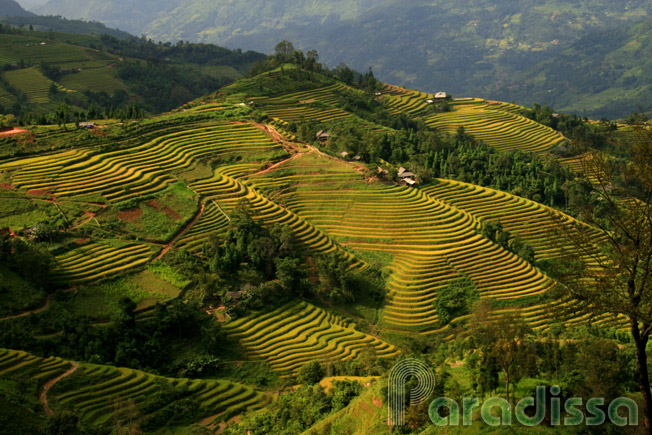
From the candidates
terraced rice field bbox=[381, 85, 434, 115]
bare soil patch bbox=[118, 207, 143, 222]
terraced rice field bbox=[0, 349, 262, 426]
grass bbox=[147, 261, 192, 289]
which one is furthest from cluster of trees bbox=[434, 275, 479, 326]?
terraced rice field bbox=[381, 85, 434, 115]

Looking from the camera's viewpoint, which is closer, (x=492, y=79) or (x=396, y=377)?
(x=396, y=377)

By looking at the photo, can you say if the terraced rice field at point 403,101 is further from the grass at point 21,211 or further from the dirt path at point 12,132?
the grass at point 21,211

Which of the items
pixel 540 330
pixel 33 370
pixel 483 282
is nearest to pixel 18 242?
pixel 33 370

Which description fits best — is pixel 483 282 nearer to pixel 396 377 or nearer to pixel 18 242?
pixel 396 377

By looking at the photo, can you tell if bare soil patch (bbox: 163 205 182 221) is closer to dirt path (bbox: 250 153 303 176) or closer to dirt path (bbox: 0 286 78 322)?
dirt path (bbox: 0 286 78 322)

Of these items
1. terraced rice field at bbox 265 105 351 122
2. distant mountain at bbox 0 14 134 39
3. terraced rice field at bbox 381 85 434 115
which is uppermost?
distant mountain at bbox 0 14 134 39
